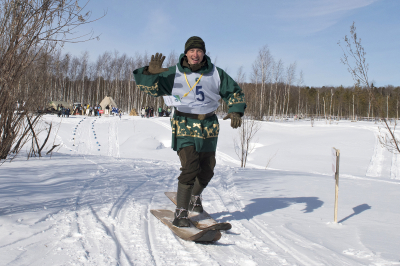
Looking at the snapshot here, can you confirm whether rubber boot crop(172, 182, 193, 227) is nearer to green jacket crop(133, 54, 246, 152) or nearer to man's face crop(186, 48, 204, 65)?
green jacket crop(133, 54, 246, 152)

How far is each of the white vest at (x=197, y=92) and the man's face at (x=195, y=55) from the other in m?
0.13

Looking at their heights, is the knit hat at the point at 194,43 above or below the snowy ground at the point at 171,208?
above

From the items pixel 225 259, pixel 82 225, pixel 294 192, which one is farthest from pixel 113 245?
pixel 294 192

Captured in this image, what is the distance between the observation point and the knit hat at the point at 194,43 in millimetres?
2760

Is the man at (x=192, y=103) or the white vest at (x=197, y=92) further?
the white vest at (x=197, y=92)

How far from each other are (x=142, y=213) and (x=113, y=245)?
2.96ft

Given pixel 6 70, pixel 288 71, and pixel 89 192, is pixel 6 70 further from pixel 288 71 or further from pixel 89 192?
pixel 288 71

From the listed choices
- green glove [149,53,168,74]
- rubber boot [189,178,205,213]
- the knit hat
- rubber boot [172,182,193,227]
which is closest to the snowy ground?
rubber boot [172,182,193,227]

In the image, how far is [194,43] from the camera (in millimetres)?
2768

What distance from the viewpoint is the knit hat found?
276 centimetres

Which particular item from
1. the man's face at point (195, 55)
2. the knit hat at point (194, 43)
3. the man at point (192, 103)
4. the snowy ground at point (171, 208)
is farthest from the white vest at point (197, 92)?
the snowy ground at point (171, 208)

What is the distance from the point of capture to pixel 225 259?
2.05 metres

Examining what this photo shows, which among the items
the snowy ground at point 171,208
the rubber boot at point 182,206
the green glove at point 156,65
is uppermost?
the green glove at point 156,65

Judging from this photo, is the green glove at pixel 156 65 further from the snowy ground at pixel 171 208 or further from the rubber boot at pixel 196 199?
the snowy ground at pixel 171 208
